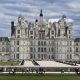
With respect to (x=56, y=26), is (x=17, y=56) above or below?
below

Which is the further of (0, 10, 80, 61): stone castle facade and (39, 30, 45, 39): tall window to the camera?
(39, 30, 45, 39): tall window

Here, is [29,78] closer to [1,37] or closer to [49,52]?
[49,52]

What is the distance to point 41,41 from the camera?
11300 cm

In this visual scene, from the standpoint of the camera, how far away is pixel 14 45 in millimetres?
111812

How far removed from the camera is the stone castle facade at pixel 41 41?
366 feet

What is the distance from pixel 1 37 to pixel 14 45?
917 centimetres

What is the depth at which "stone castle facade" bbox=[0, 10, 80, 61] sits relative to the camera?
112m

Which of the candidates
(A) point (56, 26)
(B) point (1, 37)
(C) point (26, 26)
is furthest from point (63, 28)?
(B) point (1, 37)

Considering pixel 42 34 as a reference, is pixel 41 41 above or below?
below

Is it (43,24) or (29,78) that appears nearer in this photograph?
(29,78)

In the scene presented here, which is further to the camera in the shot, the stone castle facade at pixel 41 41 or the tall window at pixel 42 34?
the tall window at pixel 42 34

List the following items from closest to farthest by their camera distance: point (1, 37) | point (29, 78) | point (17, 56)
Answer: point (29, 78)
point (17, 56)
point (1, 37)

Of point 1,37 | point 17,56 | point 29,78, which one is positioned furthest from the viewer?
point 1,37

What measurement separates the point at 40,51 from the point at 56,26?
283 inches
